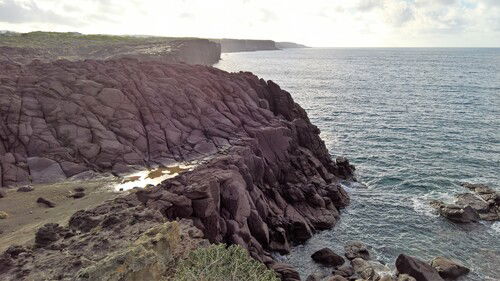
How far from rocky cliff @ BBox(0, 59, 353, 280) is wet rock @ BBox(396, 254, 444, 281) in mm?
9779

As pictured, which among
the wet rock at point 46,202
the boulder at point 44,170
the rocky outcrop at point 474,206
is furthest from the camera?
the rocky outcrop at point 474,206

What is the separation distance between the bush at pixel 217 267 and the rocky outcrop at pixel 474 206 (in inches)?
1301

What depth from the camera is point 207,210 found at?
30.3 m

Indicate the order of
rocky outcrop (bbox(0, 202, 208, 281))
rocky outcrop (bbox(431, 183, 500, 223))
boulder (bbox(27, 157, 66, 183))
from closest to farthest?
rocky outcrop (bbox(0, 202, 208, 281))
boulder (bbox(27, 157, 66, 183))
rocky outcrop (bbox(431, 183, 500, 223))

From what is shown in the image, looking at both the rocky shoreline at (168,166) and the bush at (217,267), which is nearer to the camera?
the bush at (217,267)

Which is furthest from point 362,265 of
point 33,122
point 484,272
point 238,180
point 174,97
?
point 33,122

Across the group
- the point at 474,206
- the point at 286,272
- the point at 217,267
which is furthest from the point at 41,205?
the point at 474,206

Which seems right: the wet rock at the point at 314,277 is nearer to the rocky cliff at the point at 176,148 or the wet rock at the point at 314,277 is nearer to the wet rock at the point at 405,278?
the rocky cliff at the point at 176,148

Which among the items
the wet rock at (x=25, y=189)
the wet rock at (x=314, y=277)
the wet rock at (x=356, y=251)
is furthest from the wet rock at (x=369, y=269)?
the wet rock at (x=25, y=189)

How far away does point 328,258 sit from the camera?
3547 cm

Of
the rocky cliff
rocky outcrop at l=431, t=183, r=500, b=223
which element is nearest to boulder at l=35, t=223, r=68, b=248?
the rocky cliff

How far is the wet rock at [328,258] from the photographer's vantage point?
35.4 meters

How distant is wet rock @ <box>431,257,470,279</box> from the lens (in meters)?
33.6

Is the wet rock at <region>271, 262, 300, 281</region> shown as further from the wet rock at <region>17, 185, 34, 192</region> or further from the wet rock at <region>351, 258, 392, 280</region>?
the wet rock at <region>17, 185, 34, 192</region>
